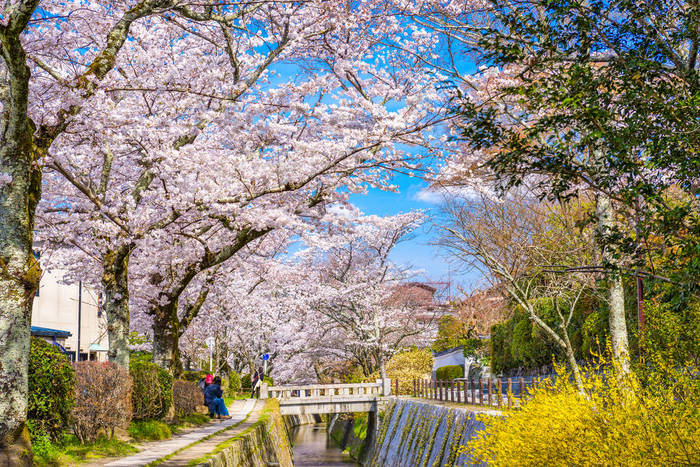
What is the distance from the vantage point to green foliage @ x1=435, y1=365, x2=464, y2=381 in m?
40.3

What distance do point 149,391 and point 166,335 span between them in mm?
4194

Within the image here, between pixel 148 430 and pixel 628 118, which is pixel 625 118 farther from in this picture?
pixel 148 430

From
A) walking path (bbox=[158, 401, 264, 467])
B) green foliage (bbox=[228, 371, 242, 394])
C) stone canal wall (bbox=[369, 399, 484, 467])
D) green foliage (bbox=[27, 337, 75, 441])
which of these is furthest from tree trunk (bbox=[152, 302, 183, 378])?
green foliage (bbox=[228, 371, 242, 394])

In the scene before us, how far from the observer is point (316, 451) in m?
38.8

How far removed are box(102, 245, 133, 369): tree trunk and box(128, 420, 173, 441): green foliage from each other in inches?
55.3

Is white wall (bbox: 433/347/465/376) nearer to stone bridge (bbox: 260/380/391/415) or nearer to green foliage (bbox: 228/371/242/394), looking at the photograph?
stone bridge (bbox: 260/380/391/415)

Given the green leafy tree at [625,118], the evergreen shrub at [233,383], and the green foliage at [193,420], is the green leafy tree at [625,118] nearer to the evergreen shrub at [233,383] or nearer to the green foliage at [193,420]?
the green foliage at [193,420]

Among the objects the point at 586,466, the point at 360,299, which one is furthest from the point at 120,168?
the point at 360,299

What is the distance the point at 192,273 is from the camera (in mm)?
16875

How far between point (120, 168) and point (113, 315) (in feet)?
14.4

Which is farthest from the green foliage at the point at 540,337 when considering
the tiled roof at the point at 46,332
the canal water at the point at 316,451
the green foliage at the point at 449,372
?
the tiled roof at the point at 46,332

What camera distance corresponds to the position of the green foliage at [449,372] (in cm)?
4030

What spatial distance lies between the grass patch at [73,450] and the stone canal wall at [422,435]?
21.6 ft

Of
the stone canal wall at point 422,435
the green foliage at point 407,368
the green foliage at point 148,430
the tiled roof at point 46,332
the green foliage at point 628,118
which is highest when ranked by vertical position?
the green foliage at point 628,118
